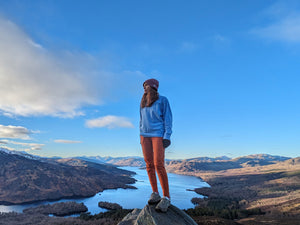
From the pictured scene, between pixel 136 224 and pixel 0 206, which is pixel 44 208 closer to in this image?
pixel 0 206

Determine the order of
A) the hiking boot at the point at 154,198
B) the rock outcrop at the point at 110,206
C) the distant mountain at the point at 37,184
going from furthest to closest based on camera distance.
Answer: the distant mountain at the point at 37,184 < the rock outcrop at the point at 110,206 < the hiking boot at the point at 154,198

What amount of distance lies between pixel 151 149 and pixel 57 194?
142728mm

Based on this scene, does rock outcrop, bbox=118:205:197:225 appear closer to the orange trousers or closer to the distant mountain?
the orange trousers

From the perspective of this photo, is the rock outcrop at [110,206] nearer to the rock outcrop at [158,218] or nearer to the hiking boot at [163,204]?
the rock outcrop at [158,218]

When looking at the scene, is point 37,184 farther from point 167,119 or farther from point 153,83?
point 167,119

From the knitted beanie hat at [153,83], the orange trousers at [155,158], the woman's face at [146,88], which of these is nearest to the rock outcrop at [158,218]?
the orange trousers at [155,158]

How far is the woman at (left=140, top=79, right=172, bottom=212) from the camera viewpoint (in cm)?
575

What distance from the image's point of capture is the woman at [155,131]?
5.75m

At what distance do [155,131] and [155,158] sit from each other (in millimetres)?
794

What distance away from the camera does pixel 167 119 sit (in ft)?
19.5

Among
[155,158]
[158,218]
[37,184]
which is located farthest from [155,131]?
[37,184]

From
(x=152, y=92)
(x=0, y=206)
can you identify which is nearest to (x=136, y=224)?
(x=152, y=92)

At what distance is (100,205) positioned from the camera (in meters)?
95.6

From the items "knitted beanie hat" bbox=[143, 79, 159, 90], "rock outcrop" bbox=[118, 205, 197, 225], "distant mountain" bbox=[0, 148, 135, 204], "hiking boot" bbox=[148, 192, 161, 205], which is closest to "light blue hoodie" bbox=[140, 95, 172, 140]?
"knitted beanie hat" bbox=[143, 79, 159, 90]
